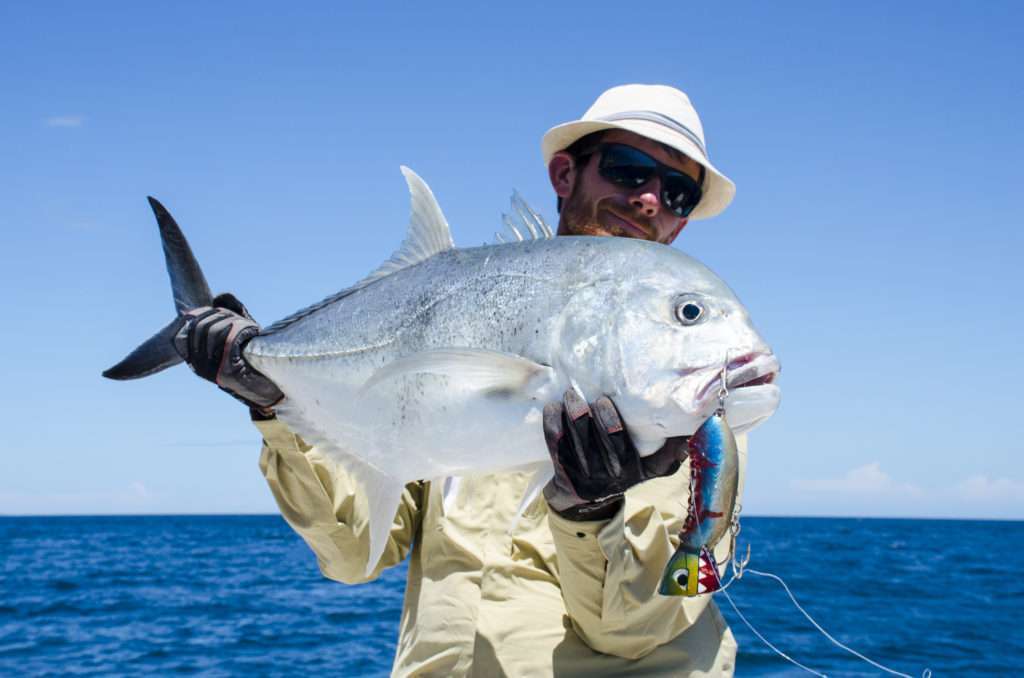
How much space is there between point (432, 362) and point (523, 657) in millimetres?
1351

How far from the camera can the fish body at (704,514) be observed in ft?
8.41

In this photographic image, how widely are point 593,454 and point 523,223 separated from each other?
867mm

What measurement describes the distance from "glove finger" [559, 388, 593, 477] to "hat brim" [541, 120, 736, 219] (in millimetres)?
1843

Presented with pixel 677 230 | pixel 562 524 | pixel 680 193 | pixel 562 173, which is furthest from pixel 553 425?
pixel 562 173

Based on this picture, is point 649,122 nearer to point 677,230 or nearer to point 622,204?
point 622,204

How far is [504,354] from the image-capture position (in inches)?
90.7

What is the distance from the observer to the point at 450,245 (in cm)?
278

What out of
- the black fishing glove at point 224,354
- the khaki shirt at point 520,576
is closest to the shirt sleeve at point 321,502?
the khaki shirt at point 520,576

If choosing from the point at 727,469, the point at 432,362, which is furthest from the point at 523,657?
the point at 432,362

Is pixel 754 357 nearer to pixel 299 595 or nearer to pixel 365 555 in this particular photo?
pixel 365 555

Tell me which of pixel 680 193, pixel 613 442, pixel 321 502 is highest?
pixel 680 193

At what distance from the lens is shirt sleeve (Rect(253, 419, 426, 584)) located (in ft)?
10.5

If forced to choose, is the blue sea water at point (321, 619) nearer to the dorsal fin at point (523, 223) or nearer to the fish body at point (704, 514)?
the fish body at point (704, 514)

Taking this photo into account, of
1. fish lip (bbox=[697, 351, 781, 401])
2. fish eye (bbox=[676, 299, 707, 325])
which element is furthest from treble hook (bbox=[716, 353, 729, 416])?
fish eye (bbox=[676, 299, 707, 325])
